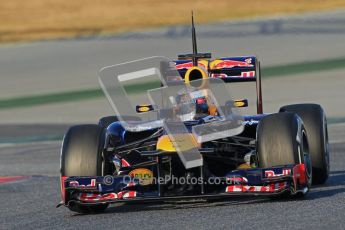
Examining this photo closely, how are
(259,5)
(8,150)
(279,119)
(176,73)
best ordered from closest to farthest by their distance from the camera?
(279,119)
(176,73)
(8,150)
(259,5)

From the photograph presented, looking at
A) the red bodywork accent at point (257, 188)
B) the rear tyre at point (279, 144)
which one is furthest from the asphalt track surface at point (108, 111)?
the rear tyre at point (279, 144)

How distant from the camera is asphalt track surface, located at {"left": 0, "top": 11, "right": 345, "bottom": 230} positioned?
870cm

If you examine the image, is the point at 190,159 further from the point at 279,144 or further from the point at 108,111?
the point at 108,111

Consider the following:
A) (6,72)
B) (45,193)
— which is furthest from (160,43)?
(45,193)

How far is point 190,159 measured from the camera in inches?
361

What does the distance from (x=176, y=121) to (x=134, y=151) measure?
1.78 ft

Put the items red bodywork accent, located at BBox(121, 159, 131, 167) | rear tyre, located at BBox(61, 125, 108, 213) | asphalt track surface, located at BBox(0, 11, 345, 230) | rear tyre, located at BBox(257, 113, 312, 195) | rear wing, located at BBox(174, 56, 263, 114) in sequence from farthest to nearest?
rear wing, located at BBox(174, 56, 263, 114)
red bodywork accent, located at BBox(121, 159, 131, 167)
rear tyre, located at BBox(61, 125, 108, 213)
rear tyre, located at BBox(257, 113, 312, 195)
asphalt track surface, located at BBox(0, 11, 345, 230)

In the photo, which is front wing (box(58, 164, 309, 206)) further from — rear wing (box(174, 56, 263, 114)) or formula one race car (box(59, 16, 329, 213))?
rear wing (box(174, 56, 263, 114))

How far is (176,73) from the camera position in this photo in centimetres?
1091

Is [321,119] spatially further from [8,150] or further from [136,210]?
[8,150]

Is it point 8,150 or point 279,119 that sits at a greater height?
point 279,119

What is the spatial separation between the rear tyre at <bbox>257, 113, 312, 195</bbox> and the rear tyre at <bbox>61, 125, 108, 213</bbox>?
1.41 meters

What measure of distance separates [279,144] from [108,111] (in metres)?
12.5

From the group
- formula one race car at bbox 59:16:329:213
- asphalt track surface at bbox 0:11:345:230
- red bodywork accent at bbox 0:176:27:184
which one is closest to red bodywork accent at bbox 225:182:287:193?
formula one race car at bbox 59:16:329:213
